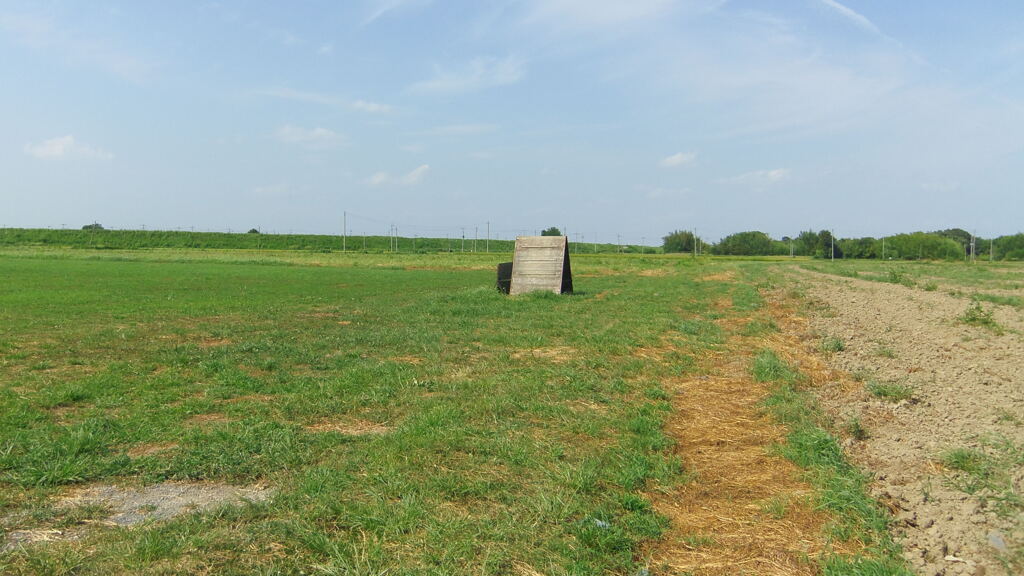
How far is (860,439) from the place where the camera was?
4758 millimetres

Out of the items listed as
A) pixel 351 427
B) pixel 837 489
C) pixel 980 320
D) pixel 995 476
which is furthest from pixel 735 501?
pixel 980 320

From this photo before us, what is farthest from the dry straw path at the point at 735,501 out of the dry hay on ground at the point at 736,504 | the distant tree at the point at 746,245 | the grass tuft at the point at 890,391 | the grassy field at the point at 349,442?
the distant tree at the point at 746,245

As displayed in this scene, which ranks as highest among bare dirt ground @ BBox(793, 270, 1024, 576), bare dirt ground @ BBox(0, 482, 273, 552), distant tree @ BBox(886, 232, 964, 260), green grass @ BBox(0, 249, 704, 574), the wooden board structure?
distant tree @ BBox(886, 232, 964, 260)

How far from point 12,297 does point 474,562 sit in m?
18.2

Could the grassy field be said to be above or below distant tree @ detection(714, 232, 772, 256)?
below

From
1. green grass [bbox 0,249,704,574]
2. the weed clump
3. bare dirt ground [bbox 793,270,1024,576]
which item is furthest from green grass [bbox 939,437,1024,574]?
the weed clump

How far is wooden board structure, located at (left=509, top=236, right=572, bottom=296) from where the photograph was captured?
18719mm

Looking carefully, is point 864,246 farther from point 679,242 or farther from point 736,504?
point 736,504

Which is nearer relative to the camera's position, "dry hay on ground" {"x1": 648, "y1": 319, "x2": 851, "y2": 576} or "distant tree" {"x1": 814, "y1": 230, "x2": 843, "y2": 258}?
"dry hay on ground" {"x1": 648, "y1": 319, "x2": 851, "y2": 576}

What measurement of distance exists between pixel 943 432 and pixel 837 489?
137 cm

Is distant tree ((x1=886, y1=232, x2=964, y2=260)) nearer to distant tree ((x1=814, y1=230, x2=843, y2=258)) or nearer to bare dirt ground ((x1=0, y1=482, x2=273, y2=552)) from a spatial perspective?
distant tree ((x1=814, y1=230, x2=843, y2=258))

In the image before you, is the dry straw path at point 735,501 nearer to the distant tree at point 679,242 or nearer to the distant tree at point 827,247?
the distant tree at point 827,247

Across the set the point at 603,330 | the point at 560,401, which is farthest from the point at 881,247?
the point at 560,401

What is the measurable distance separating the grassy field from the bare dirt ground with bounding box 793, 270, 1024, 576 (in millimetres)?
300
